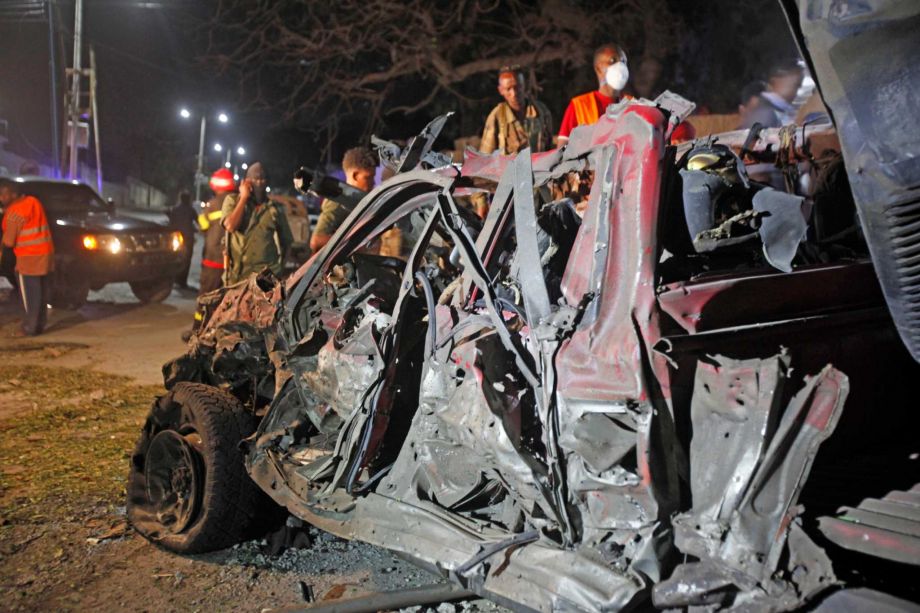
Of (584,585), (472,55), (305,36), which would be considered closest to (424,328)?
(584,585)

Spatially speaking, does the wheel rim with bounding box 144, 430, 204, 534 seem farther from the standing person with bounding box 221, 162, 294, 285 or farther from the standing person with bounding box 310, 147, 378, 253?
the standing person with bounding box 221, 162, 294, 285

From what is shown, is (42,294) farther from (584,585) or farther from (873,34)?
(873,34)

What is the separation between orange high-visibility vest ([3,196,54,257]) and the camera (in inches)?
348

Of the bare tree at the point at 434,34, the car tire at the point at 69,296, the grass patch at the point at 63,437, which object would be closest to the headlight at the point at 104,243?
the car tire at the point at 69,296

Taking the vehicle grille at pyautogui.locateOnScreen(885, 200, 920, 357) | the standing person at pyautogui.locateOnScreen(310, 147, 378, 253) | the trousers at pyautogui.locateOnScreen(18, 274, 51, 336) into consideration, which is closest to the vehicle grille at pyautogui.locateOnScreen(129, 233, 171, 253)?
the trousers at pyautogui.locateOnScreen(18, 274, 51, 336)

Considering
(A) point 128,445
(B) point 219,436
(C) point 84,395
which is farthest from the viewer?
(C) point 84,395

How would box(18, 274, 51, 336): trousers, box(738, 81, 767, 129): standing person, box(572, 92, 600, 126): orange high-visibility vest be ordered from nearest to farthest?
box(572, 92, 600, 126): orange high-visibility vest < box(738, 81, 767, 129): standing person < box(18, 274, 51, 336): trousers

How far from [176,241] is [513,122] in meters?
6.94

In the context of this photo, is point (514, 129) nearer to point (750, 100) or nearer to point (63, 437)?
point (750, 100)

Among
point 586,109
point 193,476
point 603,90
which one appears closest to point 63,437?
point 193,476

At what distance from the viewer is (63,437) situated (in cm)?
529

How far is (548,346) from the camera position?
2.51 metres

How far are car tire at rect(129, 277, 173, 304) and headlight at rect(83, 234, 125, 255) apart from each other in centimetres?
119

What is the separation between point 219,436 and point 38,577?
3.16ft
